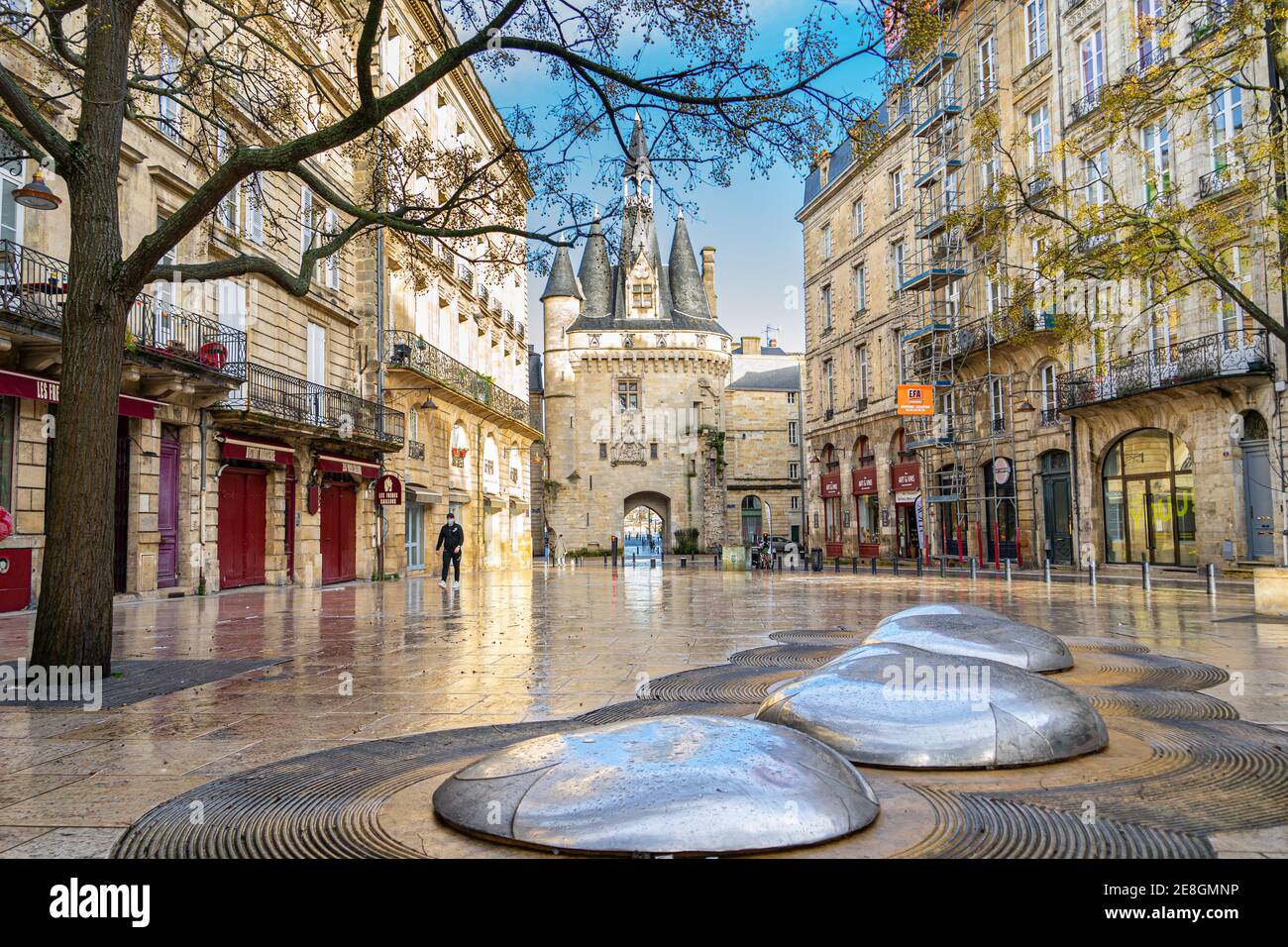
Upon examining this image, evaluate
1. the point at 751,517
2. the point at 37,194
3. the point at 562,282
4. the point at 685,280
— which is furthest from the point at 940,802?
the point at 751,517

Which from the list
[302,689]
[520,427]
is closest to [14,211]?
[302,689]

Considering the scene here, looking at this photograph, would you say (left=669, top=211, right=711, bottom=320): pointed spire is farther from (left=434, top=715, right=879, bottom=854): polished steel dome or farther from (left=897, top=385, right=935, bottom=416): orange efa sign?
(left=434, top=715, right=879, bottom=854): polished steel dome

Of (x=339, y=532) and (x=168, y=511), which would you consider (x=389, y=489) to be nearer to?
(x=339, y=532)

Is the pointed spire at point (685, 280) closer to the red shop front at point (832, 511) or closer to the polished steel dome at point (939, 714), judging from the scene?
the red shop front at point (832, 511)

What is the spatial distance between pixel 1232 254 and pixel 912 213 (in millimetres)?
14519

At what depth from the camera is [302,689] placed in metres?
6.84

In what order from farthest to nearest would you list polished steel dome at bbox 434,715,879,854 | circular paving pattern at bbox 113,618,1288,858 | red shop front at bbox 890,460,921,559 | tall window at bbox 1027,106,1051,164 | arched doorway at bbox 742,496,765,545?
1. arched doorway at bbox 742,496,765,545
2. red shop front at bbox 890,460,921,559
3. tall window at bbox 1027,106,1051,164
4. circular paving pattern at bbox 113,618,1288,858
5. polished steel dome at bbox 434,715,879,854

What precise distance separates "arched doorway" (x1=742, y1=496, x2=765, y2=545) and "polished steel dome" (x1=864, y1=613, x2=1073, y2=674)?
191 ft

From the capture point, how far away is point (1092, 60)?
2527 centimetres

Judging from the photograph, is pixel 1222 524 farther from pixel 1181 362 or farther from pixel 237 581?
pixel 237 581

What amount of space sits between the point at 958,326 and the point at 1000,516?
6587 mm

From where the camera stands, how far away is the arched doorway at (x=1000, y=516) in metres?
29.1

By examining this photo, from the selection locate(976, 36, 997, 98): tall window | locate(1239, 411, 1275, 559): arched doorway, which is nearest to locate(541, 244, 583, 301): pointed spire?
locate(976, 36, 997, 98): tall window

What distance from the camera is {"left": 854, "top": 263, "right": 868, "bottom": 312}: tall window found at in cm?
3853
